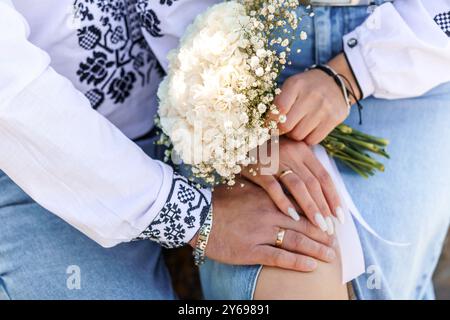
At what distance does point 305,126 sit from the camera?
1.32 m

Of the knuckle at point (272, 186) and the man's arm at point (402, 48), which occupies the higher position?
the man's arm at point (402, 48)

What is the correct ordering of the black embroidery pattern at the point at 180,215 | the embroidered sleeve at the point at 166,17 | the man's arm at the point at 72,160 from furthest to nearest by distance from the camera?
1. the embroidered sleeve at the point at 166,17
2. the black embroidery pattern at the point at 180,215
3. the man's arm at the point at 72,160

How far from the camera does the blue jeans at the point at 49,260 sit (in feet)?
4.69

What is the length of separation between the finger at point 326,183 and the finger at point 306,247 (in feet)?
0.30

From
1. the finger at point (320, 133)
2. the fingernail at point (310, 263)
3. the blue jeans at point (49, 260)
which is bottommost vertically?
the blue jeans at point (49, 260)

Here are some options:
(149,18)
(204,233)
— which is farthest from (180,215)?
(149,18)

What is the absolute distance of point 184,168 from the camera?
147 centimetres

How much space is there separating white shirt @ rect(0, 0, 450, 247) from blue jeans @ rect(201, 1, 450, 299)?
3.2 inches

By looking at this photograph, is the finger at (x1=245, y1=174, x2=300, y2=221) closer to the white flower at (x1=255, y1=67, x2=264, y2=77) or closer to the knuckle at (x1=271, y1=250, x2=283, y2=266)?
the knuckle at (x1=271, y1=250, x2=283, y2=266)

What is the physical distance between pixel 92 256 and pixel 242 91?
2.15ft

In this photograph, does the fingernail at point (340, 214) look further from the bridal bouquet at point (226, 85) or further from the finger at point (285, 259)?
the bridal bouquet at point (226, 85)

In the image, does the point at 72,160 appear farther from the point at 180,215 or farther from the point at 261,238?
the point at 261,238

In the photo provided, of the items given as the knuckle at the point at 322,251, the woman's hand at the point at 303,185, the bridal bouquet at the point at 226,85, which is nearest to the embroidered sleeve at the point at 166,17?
the bridal bouquet at the point at 226,85
